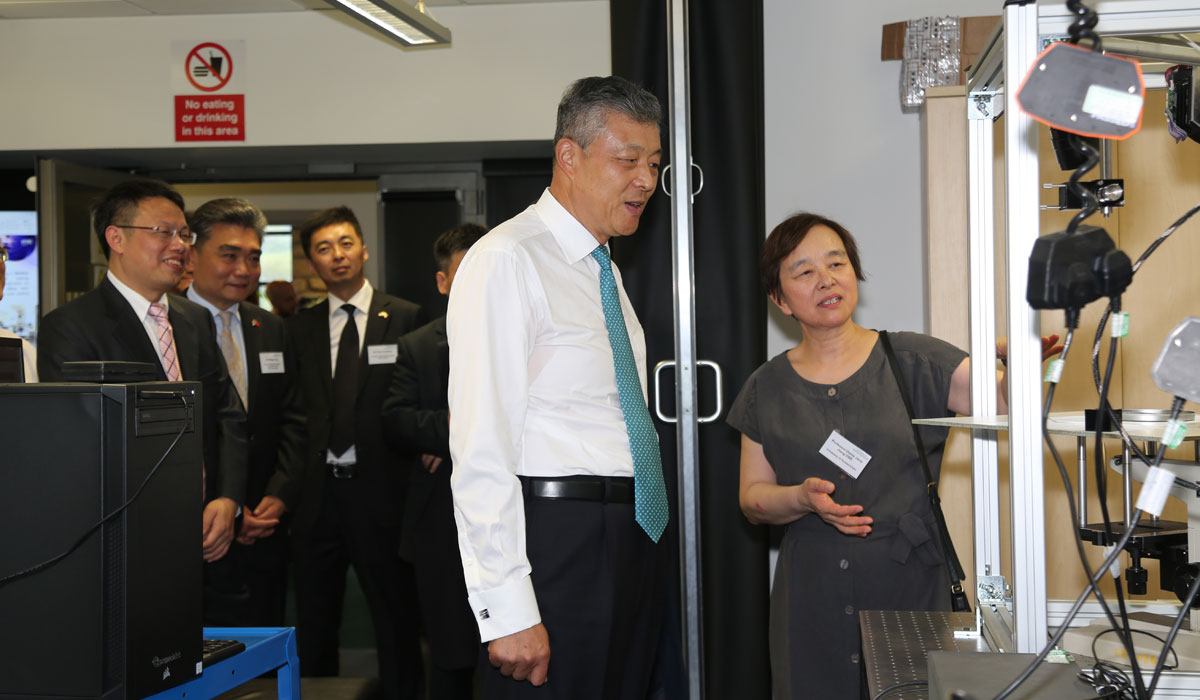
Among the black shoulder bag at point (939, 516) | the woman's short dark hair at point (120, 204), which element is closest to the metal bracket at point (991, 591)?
the black shoulder bag at point (939, 516)

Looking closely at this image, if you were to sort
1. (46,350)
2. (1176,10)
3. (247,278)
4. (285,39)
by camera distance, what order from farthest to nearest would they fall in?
(285,39)
(247,278)
(46,350)
(1176,10)

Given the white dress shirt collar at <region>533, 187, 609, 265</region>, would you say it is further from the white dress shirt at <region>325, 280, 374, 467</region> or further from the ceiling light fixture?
the white dress shirt at <region>325, 280, 374, 467</region>

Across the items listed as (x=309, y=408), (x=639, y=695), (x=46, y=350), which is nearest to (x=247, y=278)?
(x=309, y=408)

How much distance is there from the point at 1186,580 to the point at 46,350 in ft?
8.41

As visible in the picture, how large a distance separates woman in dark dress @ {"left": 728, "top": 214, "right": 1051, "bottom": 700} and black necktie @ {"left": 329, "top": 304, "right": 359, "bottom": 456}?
6.18 ft

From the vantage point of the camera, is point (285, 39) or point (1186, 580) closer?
point (1186, 580)

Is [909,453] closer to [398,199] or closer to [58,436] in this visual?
[58,436]

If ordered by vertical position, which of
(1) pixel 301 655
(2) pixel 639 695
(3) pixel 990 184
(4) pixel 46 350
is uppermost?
(3) pixel 990 184

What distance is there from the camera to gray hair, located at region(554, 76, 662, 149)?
1847 mm

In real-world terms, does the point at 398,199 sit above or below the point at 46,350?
above

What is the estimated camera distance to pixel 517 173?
4934 millimetres

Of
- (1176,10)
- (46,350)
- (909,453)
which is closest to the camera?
(1176,10)

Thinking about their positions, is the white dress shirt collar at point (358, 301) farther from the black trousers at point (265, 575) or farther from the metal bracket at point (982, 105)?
the metal bracket at point (982, 105)

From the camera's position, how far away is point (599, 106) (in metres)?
1.85
